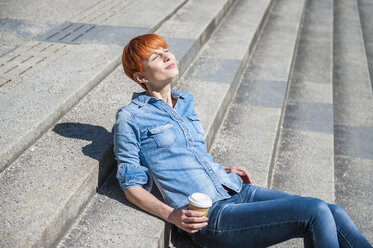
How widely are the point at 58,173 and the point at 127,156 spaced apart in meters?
0.41

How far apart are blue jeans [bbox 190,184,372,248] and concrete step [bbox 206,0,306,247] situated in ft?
2.03

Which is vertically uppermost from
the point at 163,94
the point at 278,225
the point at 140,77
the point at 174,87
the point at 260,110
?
the point at 140,77

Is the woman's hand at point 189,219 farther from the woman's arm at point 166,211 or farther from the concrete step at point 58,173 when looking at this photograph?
the concrete step at point 58,173

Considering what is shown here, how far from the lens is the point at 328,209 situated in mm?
2281

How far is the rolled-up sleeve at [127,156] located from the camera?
2.34 metres

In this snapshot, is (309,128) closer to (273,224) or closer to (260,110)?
(260,110)

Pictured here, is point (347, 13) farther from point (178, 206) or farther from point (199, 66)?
point (178, 206)

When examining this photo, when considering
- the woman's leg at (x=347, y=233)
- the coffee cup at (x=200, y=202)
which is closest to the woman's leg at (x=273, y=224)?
the woman's leg at (x=347, y=233)

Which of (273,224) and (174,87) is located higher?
(273,224)

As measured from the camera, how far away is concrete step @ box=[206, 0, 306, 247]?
351 centimetres

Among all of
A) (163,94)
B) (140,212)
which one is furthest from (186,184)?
(163,94)

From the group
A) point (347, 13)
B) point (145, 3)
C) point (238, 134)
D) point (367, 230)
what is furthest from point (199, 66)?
point (347, 13)

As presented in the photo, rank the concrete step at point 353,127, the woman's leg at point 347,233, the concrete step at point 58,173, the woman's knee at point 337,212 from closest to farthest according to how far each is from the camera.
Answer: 1. the concrete step at point 58,173
2. the woman's leg at point 347,233
3. the woman's knee at point 337,212
4. the concrete step at point 353,127

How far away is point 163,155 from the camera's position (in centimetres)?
246
